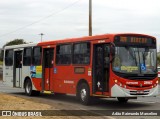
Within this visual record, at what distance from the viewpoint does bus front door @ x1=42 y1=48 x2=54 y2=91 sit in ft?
62.7

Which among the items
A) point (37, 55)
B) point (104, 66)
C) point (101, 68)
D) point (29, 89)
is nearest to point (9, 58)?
point (29, 89)

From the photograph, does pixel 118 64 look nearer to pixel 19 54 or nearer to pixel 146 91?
pixel 146 91

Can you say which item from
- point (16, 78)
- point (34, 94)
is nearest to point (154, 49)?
point (34, 94)

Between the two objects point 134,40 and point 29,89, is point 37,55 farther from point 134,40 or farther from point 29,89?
point 134,40

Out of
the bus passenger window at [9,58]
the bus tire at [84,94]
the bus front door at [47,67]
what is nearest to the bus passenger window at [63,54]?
the bus front door at [47,67]

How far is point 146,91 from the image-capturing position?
1501 centimetres

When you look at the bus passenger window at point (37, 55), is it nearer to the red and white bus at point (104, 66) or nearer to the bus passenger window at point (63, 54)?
the red and white bus at point (104, 66)

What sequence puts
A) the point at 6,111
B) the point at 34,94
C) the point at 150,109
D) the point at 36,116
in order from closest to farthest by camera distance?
the point at 36,116 → the point at 6,111 → the point at 150,109 → the point at 34,94

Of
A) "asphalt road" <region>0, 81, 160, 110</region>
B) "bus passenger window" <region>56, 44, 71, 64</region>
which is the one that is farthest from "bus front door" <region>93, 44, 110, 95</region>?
"bus passenger window" <region>56, 44, 71, 64</region>

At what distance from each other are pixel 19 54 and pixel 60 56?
4.82 meters

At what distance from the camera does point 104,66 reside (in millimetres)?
15086

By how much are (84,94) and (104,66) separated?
1.73 metres

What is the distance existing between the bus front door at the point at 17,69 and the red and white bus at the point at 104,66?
3379mm

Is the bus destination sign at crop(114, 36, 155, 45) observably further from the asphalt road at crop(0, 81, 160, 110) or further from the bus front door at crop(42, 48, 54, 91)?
the bus front door at crop(42, 48, 54, 91)
